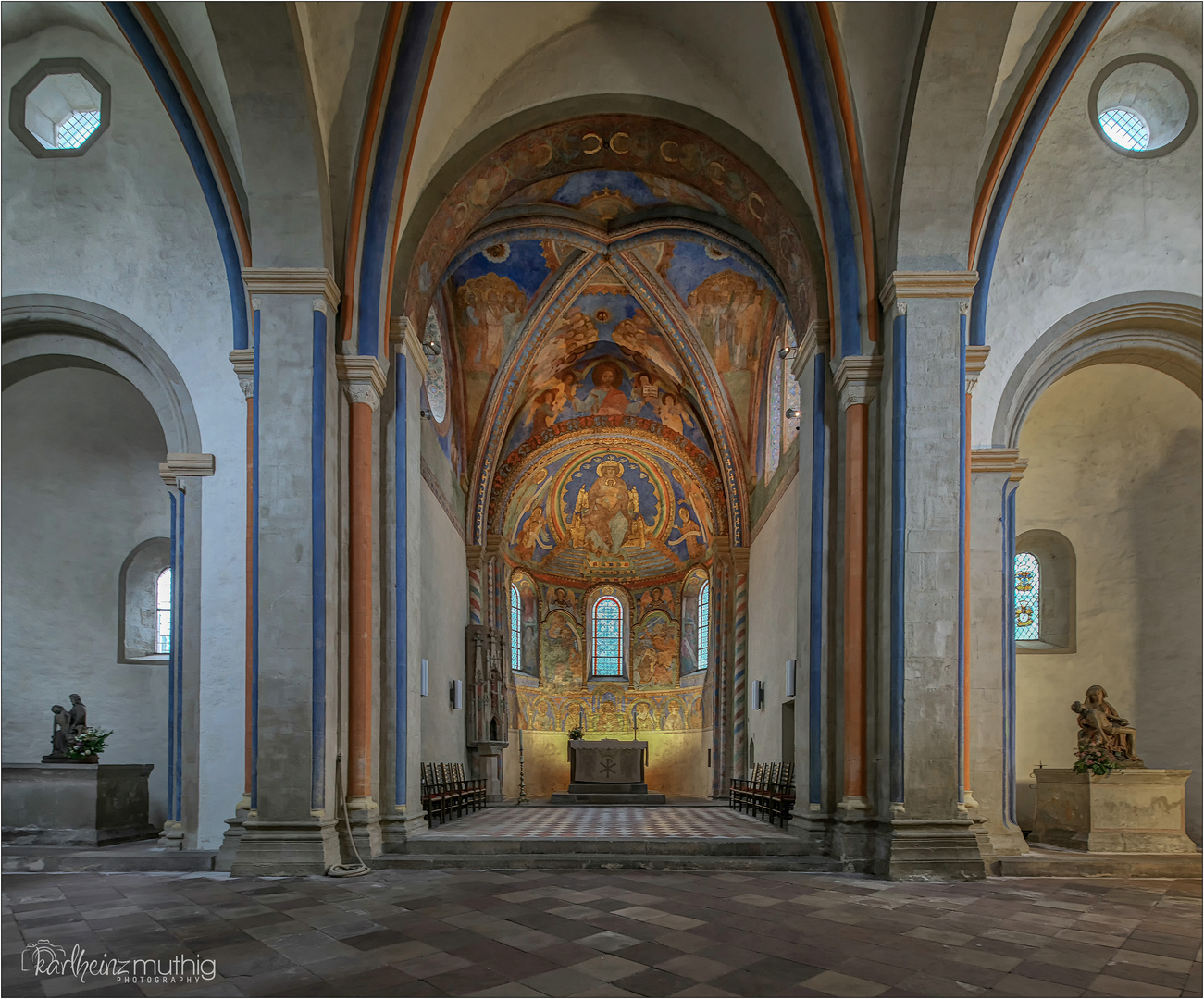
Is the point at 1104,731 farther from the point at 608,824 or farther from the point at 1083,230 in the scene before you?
the point at 608,824

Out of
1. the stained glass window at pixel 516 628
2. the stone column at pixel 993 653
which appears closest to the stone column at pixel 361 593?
the stone column at pixel 993 653

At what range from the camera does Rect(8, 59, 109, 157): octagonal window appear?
1100cm

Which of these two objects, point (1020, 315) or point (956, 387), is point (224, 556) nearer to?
point (956, 387)

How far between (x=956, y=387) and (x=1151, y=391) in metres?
6.26

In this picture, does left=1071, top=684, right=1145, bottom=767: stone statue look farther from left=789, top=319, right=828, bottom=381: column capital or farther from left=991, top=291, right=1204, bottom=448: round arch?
left=789, top=319, right=828, bottom=381: column capital

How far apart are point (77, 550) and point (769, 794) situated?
10.8 meters

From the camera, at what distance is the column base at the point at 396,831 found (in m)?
9.83

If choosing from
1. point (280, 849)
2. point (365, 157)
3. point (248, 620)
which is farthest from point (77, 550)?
point (365, 157)

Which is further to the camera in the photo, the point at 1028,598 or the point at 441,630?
the point at 441,630

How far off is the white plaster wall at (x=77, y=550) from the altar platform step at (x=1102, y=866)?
11.2m

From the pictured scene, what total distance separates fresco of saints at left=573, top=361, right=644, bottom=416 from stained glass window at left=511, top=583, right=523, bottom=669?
6116 mm

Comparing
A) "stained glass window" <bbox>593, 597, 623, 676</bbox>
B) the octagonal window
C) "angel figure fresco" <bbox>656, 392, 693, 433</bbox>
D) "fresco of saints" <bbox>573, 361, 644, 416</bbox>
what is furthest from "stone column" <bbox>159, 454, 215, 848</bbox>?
"stained glass window" <bbox>593, 597, 623, 676</bbox>

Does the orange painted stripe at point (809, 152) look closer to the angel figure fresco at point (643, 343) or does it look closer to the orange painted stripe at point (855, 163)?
the orange painted stripe at point (855, 163)

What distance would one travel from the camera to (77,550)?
14164mm
